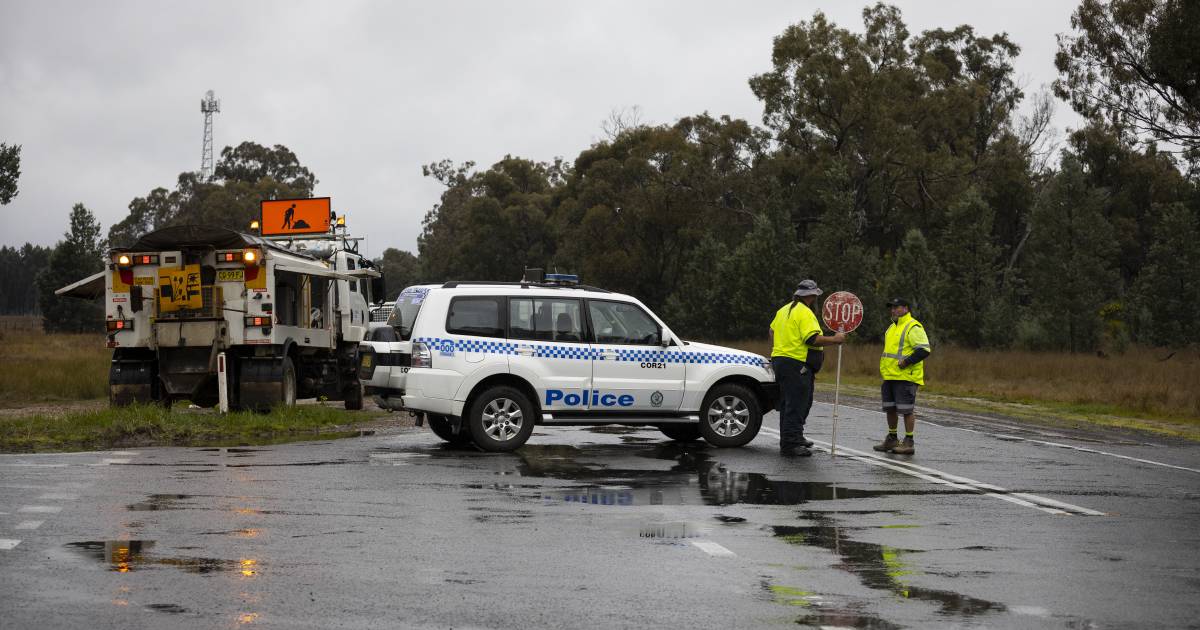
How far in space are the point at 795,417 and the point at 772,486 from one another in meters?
3.17

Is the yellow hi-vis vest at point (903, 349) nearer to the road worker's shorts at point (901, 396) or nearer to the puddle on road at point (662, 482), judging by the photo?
the road worker's shorts at point (901, 396)

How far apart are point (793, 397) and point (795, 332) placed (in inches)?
29.6

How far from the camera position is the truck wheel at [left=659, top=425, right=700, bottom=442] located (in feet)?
57.0

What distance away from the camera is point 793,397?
16125mm

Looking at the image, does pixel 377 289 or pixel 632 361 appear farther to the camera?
pixel 377 289

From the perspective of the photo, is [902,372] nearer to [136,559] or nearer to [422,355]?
[422,355]

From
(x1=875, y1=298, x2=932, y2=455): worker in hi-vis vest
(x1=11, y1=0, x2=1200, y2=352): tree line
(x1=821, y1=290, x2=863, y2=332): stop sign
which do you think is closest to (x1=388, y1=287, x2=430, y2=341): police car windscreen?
(x1=875, y1=298, x2=932, y2=455): worker in hi-vis vest

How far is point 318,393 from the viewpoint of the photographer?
2328 cm

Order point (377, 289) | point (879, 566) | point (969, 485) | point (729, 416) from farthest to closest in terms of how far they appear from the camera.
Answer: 1. point (377, 289)
2. point (729, 416)
3. point (969, 485)
4. point (879, 566)

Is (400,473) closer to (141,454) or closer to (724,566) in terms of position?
(141,454)

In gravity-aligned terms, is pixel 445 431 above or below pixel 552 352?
below

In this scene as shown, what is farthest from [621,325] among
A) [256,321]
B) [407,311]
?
[256,321]

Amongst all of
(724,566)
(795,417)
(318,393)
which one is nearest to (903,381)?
(795,417)

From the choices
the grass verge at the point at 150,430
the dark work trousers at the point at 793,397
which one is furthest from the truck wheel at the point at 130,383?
the dark work trousers at the point at 793,397
